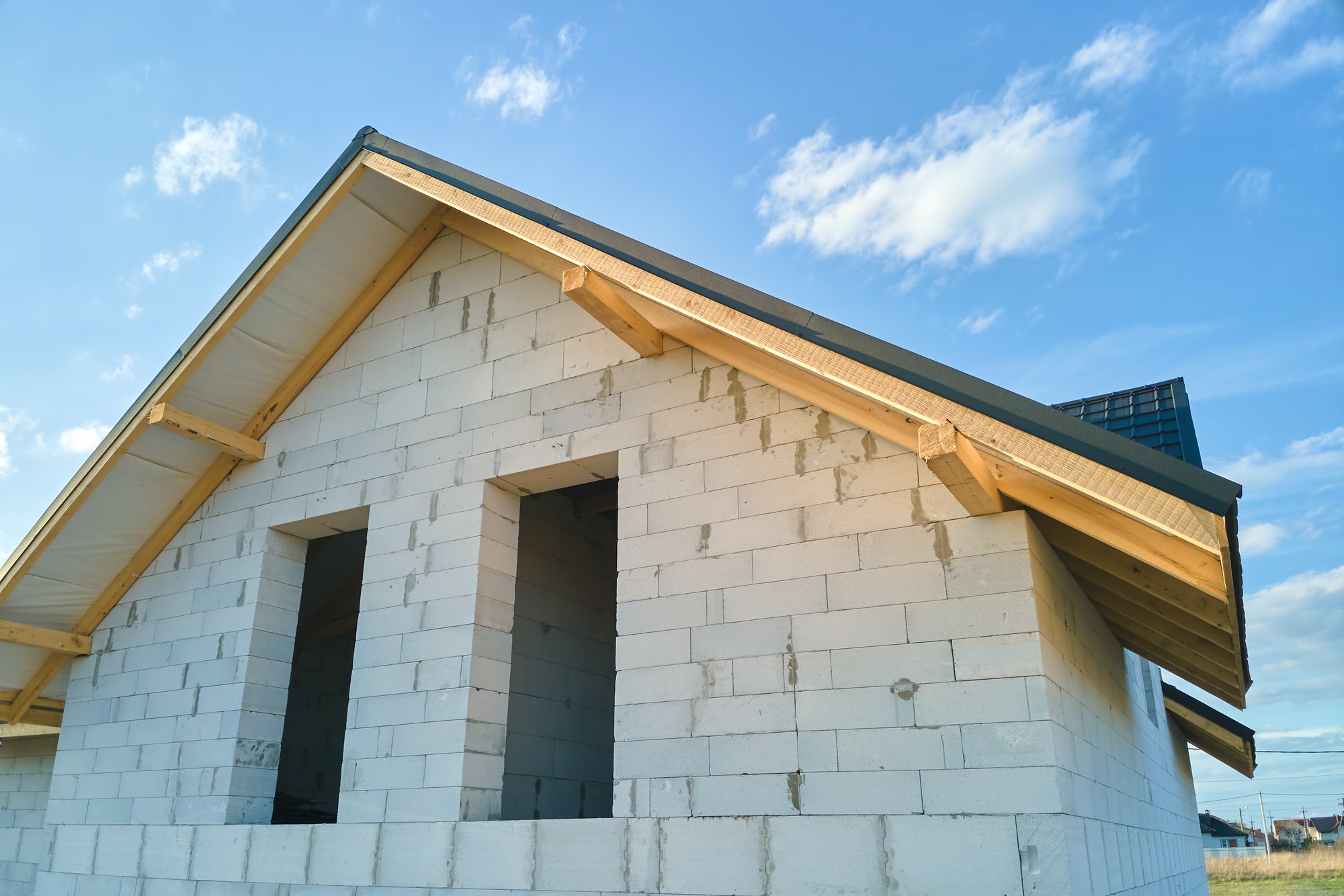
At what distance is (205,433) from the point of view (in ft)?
25.2

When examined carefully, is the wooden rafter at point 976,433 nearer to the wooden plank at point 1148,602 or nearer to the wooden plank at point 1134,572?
the wooden plank at point 1134,572

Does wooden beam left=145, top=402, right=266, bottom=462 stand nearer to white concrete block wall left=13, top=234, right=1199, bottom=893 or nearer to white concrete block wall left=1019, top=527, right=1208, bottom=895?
white concrete block wall left=13, top=234, right=1199, bottom=893

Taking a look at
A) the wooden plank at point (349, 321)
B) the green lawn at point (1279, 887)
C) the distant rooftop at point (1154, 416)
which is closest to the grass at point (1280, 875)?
the green lawn at point (1279, 887)

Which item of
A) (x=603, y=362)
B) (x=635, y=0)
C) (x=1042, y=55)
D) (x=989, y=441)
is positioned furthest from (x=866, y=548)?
(x=1042, y=55)

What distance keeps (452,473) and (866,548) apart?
339 cm

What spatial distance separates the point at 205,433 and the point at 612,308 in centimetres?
420

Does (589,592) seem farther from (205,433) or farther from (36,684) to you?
(36,684)

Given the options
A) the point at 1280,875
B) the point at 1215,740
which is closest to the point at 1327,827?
the point at 1280,875

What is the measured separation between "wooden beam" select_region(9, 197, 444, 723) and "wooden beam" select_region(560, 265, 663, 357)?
2713 mm

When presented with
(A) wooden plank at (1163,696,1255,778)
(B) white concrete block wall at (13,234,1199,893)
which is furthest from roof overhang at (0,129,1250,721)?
(A) wooden plank at (1163,696,1255,778)

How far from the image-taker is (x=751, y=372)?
575 centimetres

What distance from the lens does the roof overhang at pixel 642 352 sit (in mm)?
4117

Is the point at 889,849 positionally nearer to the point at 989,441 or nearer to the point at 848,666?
the point at 848,666

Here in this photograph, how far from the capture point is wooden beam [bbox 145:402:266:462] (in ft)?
24.1
